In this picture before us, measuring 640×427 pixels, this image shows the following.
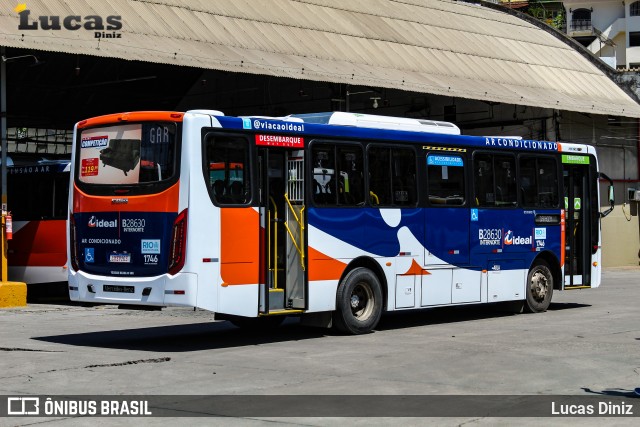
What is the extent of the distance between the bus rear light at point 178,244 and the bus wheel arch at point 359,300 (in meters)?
2.94

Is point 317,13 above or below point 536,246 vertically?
above

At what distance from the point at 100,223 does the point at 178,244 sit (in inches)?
55.3

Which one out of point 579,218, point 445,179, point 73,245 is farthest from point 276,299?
point 579,218

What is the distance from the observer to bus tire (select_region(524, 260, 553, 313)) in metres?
19.8

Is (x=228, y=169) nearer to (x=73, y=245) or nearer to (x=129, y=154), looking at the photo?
(x=129, y=154)

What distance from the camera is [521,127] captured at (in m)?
37.7

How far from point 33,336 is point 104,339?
3.90 feet

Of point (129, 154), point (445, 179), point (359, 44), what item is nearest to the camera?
point (129, 154)

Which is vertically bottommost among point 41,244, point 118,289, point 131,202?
point 118,289

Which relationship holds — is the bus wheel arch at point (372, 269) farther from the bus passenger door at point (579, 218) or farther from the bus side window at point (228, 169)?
the bus passenger door at point (579, 218)

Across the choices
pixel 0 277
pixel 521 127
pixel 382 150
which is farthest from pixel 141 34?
pixel 521 127

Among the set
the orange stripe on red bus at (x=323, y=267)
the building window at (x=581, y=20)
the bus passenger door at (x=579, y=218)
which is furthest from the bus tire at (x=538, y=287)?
the building window at (x=581, y=20)

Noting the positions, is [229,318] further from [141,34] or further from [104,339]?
[141,34]

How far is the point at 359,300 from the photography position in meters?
16.5
